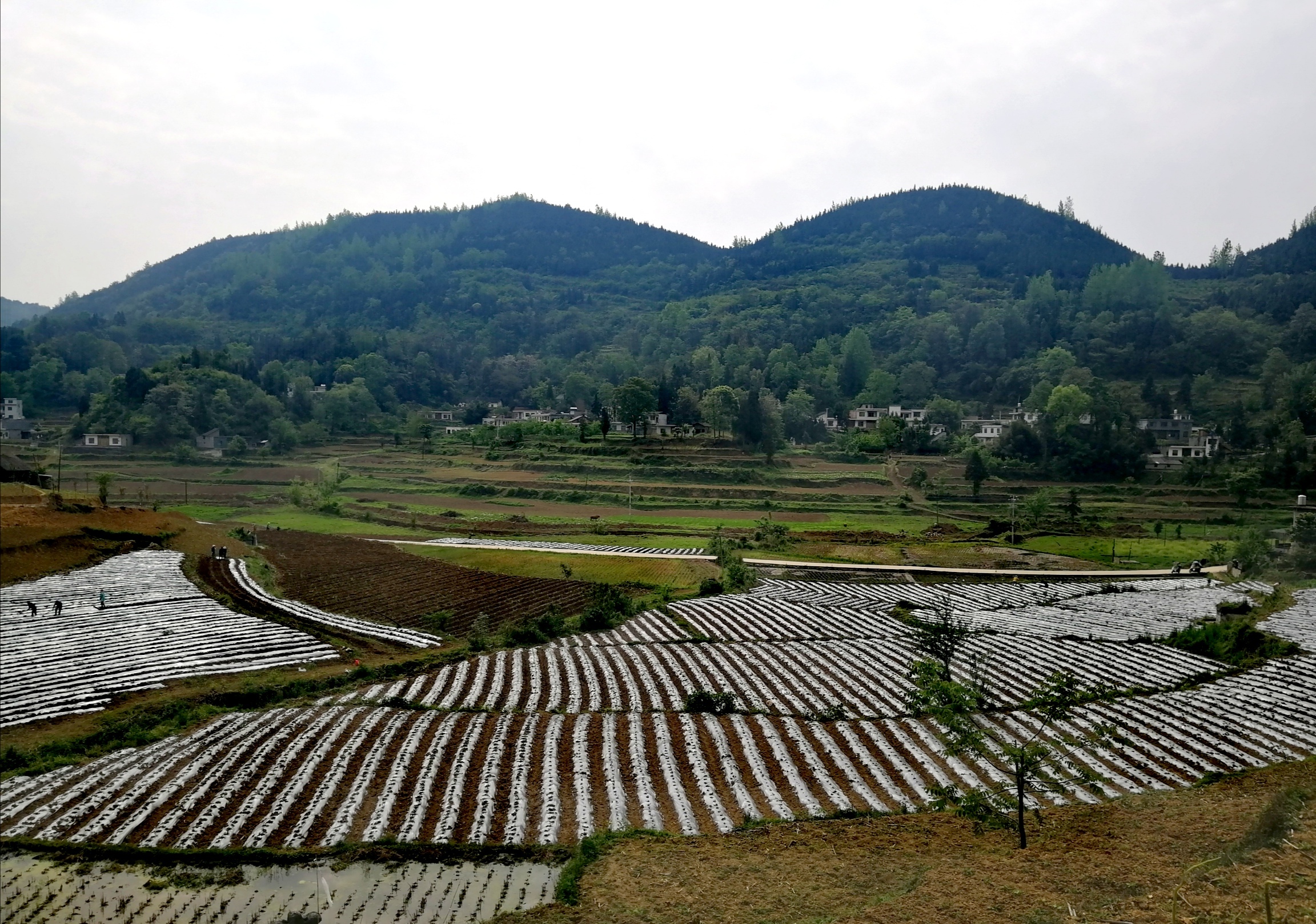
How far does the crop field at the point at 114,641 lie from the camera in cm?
1864

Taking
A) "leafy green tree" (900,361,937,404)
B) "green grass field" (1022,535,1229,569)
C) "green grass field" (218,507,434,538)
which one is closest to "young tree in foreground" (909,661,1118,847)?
"green grass field" (1022,535,1229,569)

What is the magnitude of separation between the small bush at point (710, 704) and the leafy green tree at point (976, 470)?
4677cm

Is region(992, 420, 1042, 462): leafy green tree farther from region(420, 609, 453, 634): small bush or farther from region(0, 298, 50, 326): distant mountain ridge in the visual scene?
region(0, 298, 50, 326): distant mountain ridge

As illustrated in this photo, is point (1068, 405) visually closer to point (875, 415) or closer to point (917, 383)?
point (875, 415)

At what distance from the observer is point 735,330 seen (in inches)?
5133

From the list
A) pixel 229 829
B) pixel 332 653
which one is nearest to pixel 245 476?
pixel 332 653

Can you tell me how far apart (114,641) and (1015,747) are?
2288cm

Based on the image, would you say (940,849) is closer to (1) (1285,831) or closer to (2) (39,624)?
(1) (1285,831)

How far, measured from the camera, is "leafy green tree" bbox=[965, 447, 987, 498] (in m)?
60.8

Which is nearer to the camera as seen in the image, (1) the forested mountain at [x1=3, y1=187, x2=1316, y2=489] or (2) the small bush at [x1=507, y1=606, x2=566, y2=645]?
(2) the small bush at [x1=507, y1=606, x2=566, y2=645]

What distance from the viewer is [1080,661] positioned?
22.7 metres

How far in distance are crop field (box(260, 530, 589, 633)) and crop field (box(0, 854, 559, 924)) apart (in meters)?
16.5

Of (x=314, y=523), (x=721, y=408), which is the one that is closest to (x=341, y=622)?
(x=314, y=523)

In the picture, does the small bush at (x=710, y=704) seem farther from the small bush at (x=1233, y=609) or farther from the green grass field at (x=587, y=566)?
the small bush at (x=1233, y=609)
